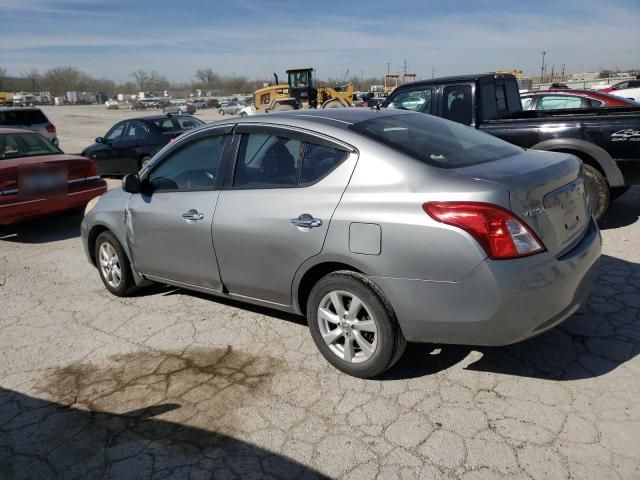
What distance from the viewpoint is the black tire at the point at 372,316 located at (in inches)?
116

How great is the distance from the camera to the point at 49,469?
2.66 meters

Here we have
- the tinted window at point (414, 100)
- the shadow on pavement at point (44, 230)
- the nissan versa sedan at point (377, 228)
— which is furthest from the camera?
the shadow on pavement at point (44, 230)

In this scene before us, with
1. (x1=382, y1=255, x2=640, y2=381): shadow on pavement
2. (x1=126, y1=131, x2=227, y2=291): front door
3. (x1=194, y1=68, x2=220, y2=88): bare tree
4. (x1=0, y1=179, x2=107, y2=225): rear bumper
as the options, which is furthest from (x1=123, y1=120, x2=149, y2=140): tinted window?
(x1=194, y1=68, x2=220, y2=88): bare tree

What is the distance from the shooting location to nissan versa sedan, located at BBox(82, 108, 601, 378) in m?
2.67

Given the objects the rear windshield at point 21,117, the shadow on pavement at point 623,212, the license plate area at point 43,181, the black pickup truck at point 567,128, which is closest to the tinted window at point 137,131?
the license plate area at point 43,181

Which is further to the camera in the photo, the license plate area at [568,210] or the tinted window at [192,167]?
the tinted window at [192,167]

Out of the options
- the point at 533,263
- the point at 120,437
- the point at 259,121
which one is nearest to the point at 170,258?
the point at 259,121

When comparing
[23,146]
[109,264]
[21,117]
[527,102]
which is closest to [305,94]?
[21,117]

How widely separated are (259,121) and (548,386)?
2.50m

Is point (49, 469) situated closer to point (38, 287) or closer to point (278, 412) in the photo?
point (278, 412)

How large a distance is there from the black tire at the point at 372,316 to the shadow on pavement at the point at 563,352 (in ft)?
0.66

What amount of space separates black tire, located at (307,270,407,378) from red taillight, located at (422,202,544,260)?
606 mm

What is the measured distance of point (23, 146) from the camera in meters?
7.65

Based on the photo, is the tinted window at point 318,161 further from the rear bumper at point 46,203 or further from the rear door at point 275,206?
the rear bumper at point 46,203
